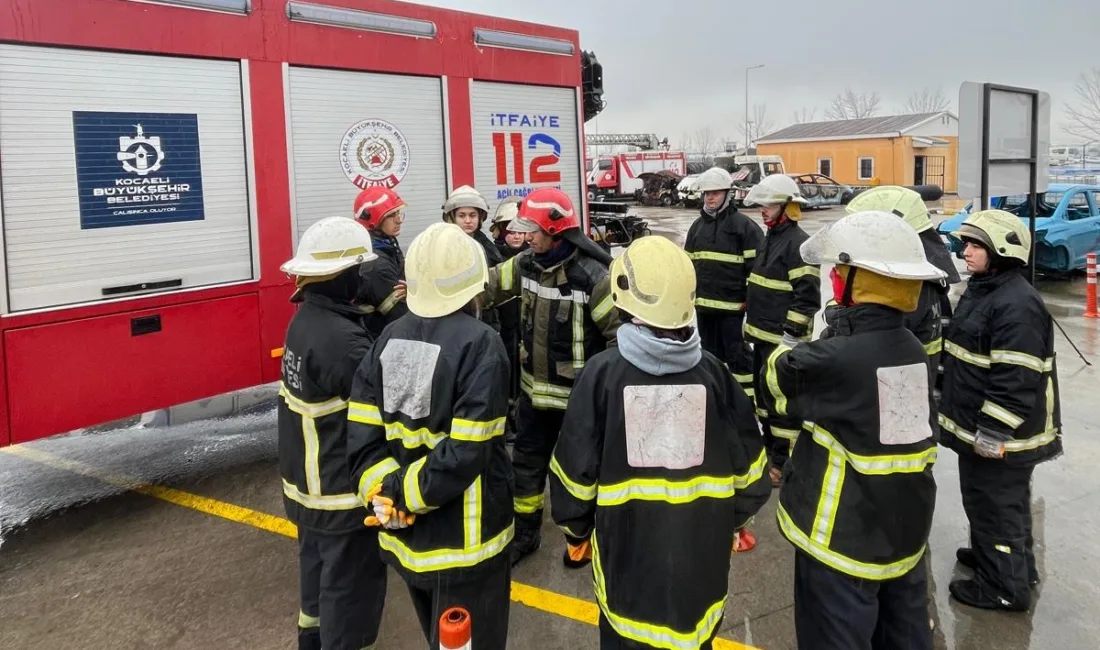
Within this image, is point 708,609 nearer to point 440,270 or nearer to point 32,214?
point 440,270

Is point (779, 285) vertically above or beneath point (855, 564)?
above

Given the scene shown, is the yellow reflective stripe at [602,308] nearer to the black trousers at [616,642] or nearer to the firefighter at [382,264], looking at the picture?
the firefighter at [382,264]

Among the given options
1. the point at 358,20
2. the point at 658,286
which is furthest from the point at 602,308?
the point at 358,20

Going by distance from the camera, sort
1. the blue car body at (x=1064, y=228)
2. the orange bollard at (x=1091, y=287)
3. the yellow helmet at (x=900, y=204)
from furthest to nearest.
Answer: the blue car body at (x=1064, y=228) < the orange bollard at (x=1091, y=287) < the yellow helmet at (x=900, y=204)

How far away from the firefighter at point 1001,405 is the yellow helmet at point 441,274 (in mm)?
2183

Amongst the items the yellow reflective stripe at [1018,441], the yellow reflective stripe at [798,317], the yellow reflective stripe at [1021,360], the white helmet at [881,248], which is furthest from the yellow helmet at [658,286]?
the yellow reflective stripe at [798,317]

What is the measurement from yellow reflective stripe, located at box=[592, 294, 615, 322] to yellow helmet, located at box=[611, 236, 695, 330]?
1108 millimetres

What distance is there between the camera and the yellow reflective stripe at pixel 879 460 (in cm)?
220

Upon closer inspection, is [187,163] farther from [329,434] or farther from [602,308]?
[602,308]

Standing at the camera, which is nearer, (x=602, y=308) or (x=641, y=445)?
(x=641, y=445)

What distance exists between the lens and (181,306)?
406 cm

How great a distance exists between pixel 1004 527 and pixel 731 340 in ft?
7.02

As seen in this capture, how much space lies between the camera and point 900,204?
3.68m

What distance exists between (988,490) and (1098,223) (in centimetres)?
1152
